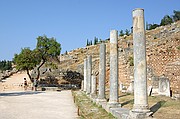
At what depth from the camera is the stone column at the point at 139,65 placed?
841 centimetres

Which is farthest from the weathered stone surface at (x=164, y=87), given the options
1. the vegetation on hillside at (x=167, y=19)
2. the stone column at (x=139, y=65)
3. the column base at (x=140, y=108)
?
the vegetation on hillside at (x=167, y=19)

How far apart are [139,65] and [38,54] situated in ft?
91.4

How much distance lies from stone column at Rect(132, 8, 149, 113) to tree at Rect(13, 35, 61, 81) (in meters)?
26.8

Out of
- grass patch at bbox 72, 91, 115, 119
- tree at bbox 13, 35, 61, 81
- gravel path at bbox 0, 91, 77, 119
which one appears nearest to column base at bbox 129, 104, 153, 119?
grass patch at bbox 72, 91, 115, 119

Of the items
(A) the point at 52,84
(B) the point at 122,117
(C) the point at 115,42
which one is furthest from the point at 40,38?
(B) the point at 122,117

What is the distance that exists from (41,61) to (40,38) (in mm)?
3431

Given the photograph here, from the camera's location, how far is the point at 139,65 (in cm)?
877

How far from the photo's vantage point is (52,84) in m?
37.7

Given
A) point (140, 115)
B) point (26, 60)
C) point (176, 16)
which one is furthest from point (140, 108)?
point (176, 16)

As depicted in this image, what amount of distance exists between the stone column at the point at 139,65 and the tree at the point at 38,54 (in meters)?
26.8

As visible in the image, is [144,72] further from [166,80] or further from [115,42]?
[166,80]

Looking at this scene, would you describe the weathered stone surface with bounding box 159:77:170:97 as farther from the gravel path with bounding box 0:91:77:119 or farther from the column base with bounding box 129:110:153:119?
the column base with bounding box 129:110:153:119

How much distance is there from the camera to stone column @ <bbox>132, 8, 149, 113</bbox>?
8.41 metres

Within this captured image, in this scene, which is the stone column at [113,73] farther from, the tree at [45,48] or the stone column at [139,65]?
the tree at [45,48]
